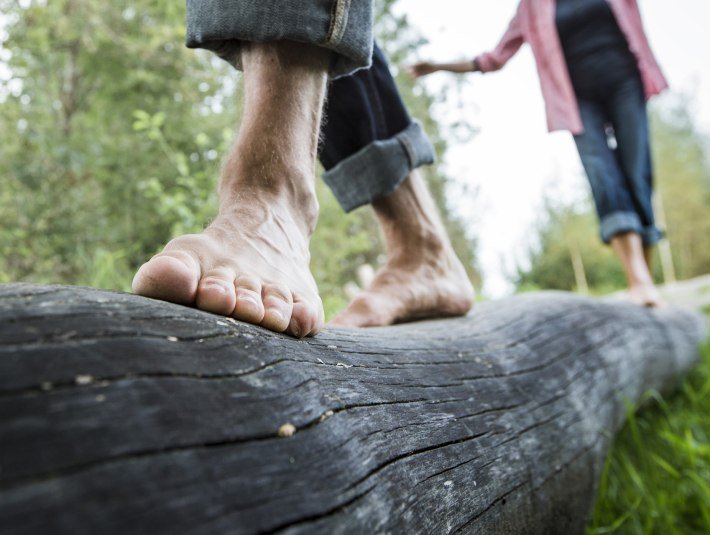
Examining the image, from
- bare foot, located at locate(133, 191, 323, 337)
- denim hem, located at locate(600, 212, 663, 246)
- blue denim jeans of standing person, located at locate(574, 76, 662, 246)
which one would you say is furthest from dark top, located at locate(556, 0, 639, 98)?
bare foot, located at locate(133, 191, 323, 337)

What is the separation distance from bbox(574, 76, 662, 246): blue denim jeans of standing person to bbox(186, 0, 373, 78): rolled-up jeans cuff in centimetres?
275

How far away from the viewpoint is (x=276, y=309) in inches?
32.9

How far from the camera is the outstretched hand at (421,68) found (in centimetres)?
290

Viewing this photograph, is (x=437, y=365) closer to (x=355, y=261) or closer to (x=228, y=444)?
(x=228, y=444)

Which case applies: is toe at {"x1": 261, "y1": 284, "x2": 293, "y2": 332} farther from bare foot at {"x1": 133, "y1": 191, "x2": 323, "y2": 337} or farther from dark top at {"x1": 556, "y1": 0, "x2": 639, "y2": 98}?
dark top at {"x1": 556, "y1": 0, "x2": 639, "y2": 98}

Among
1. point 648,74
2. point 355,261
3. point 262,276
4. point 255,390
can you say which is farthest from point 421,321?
point 355,261

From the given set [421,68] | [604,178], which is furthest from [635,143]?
[421,68]

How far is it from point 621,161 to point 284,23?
3185mm

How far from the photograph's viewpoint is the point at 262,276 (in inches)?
36.8

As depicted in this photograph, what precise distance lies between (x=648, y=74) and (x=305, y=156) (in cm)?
314

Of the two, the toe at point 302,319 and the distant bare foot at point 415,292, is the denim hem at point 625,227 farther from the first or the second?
the toe at point 302,319

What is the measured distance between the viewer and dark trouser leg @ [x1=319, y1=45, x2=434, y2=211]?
1590 mm

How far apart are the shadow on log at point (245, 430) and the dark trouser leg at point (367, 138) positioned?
53 cm

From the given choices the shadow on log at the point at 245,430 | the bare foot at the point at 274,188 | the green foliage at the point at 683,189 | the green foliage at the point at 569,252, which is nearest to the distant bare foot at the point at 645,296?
the shadow on log at the point at 245,430
